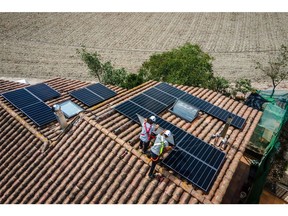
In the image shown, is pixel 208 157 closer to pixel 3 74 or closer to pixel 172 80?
pixel 172 80

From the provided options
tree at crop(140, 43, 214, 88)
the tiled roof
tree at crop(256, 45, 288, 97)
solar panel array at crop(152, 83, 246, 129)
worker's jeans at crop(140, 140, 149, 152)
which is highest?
tree at crop(256, 45, 288, 97)

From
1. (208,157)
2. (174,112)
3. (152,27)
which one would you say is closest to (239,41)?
(152,27)

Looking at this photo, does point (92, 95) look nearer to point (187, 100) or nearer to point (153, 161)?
point (187, 100)

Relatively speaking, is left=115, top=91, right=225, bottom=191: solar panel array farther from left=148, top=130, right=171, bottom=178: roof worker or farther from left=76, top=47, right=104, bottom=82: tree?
left=76, top=47, right=104, bottom=82: tree

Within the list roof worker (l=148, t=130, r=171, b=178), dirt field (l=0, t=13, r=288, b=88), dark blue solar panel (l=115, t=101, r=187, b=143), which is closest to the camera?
roof worker (l=148, t=130, r=171, b=178)

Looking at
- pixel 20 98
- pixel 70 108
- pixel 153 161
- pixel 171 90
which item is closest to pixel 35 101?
pixel 20 98

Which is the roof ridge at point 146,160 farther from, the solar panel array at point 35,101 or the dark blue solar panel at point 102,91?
the dark blue solar panel at point 102,91

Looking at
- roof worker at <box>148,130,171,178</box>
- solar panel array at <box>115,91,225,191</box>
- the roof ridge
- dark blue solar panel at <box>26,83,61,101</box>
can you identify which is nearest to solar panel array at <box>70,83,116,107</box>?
dark blue solar panel at <box>26,83,61,101</box>

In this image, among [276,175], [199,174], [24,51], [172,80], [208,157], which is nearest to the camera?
[199,174]
